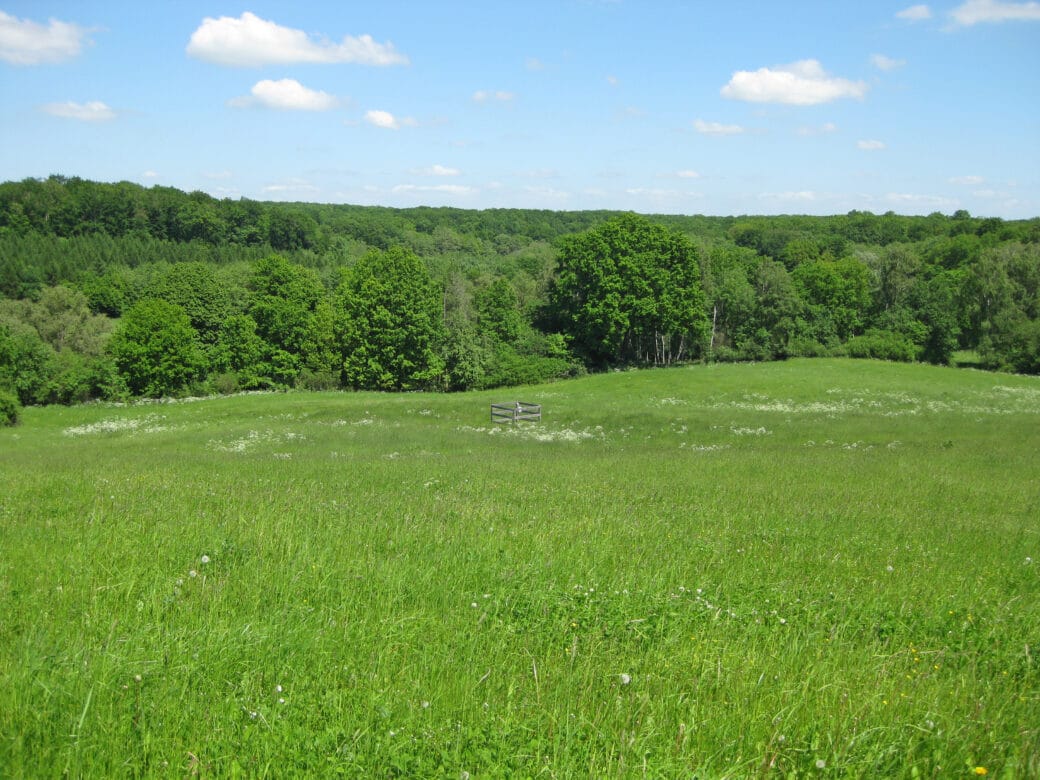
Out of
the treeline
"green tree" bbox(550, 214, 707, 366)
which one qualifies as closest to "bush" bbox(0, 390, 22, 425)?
the treeline

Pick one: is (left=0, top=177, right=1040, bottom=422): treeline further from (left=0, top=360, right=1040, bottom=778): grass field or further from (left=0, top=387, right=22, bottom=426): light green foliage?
(left=0, top=360, right=1040, bottom=778): grass field

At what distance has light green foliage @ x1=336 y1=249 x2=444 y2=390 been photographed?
65438 millimetres

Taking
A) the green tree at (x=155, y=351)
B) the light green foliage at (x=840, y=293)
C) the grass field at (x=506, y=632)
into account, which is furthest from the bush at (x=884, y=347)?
the green tree at (x=155, y=351)

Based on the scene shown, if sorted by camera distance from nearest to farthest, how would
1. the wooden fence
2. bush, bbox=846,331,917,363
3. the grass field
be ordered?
the grass field → the wooden fence → bush, bbox=846,331,917,363

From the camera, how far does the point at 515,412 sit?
130 feet

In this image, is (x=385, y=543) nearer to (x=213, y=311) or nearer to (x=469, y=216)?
(x=213, y=311)

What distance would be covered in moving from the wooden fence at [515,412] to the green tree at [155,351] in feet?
124

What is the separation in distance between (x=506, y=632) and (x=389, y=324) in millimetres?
61282

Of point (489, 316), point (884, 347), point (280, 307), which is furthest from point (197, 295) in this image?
point (884, 347)

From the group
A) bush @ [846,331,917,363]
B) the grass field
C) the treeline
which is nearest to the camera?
the grass field

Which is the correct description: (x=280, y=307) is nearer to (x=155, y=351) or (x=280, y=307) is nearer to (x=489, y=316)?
Answer: (x=155, y=351)

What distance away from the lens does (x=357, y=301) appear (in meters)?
65.9

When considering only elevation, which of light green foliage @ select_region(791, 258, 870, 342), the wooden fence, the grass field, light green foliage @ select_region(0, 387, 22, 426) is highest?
light green foliage @ select_region(791, 258, 870, 342)

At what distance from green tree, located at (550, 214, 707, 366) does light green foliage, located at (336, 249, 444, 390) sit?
1672 centimetres
